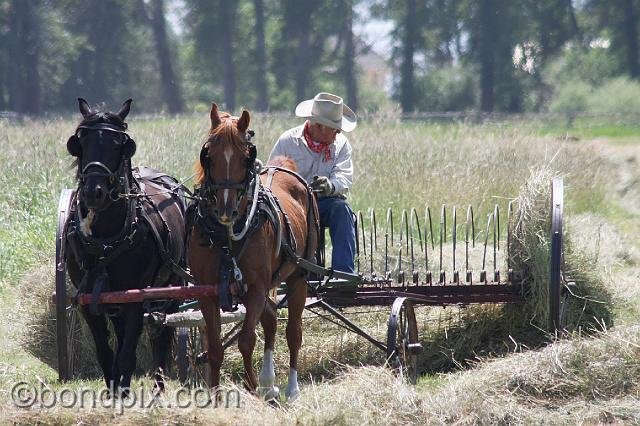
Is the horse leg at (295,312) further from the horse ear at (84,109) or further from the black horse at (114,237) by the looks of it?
the horse ear at (84,109)

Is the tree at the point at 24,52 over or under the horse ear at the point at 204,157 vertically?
over

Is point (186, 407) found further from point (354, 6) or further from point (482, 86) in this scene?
point (354, 6)

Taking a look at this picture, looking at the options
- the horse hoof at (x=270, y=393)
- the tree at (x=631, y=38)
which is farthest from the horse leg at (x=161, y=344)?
the tree at (x=631, y=38)

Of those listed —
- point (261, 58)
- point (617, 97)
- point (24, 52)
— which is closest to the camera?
point (617, 97)

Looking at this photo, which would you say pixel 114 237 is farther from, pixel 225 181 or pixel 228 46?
pixel 228 46

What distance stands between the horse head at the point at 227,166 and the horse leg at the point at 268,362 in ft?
3.61

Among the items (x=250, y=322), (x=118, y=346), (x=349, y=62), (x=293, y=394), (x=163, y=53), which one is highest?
(x=163, y=53)

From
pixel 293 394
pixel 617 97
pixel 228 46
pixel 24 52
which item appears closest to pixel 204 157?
pixel 293 394

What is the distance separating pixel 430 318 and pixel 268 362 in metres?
2.71

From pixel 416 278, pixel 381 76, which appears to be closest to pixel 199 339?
pixel 416 278

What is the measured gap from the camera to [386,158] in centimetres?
1538

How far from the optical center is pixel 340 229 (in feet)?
26.9

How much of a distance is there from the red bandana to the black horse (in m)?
1.40

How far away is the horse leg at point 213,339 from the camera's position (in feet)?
21.7
